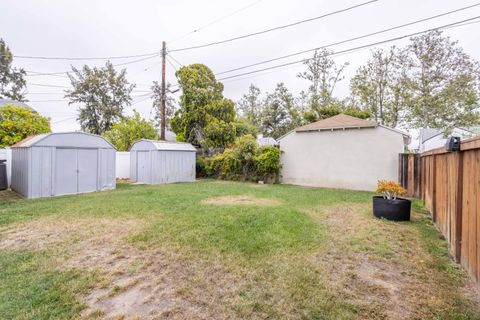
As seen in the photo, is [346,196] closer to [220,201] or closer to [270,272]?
[220,201]

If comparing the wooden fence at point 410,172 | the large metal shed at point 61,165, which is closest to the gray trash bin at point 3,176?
the large metal shed at point 61,165

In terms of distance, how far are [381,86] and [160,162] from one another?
17940 mm

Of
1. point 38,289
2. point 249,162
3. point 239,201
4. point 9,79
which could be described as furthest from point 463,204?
point 9,79

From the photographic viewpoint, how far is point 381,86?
19.2 m

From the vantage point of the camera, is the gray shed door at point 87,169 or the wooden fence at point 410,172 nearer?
the wooden fence at point 410,172

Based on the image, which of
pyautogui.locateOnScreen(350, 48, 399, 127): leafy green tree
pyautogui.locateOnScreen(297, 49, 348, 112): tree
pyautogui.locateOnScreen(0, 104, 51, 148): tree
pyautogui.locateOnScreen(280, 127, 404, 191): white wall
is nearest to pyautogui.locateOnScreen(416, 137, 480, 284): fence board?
pyautogui.locateOnScreen(280, 127, 404, 191): white wall

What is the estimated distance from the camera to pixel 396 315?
2141 millimetres

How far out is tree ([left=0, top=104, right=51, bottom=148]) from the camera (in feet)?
36.1

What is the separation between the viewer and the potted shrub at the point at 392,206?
5281mm

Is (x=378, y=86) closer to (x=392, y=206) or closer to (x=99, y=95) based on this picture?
(x=392, y=206)

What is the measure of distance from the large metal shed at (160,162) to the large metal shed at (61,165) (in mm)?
2009

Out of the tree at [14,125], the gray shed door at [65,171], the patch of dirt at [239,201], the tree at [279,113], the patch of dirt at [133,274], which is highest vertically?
the tree at [279,113]

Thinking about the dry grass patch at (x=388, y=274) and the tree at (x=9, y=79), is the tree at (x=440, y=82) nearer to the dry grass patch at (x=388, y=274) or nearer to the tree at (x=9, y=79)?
the dry grass patch at (x=388, y=274)

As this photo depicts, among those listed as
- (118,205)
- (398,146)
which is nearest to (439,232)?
(398,146)
